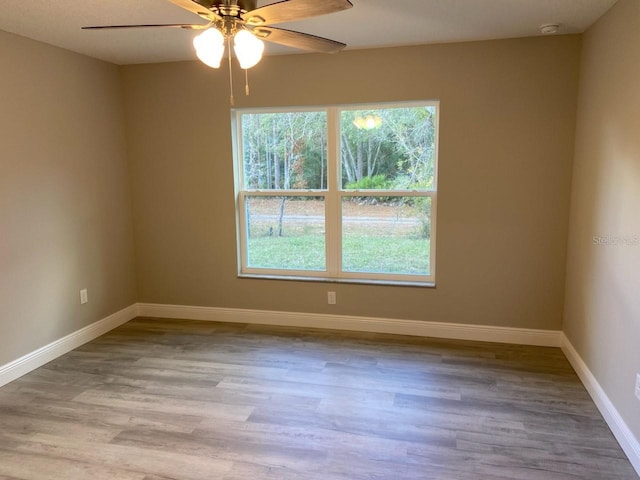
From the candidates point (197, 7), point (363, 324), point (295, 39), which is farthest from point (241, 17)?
point (363, 324)

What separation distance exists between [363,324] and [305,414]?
4.44 feet

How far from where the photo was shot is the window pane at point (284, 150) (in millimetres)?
3797

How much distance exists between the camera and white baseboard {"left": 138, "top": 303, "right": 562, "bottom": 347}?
351 centimetres

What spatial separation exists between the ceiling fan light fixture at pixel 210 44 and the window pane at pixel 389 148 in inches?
78.3

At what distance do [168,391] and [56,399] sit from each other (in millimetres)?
671

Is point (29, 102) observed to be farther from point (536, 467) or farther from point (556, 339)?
point (556, 339)

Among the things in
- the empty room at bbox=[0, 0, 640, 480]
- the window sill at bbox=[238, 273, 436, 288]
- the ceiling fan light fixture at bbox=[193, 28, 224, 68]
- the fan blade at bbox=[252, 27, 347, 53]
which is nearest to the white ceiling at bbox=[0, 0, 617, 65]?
the empty room at bbox=[0, 0, 640, 480]

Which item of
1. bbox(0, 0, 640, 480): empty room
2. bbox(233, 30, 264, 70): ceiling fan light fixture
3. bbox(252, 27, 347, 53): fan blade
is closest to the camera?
bbox(233, 30, 264, 70): ceiling fan light fixture

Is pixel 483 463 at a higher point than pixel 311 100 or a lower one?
lower

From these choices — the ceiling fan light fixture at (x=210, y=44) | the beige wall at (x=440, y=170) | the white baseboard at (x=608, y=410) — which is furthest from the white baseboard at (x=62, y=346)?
the white baseboard at (x=608, y=410)

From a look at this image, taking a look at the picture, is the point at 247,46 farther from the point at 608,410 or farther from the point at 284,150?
the point at 608,410

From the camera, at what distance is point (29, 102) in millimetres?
3098

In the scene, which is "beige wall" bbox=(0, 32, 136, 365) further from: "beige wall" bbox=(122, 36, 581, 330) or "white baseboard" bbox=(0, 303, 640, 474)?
"beige wall" bbox=(122, 36, 581, 330)

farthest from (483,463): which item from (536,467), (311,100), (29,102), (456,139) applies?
(29,102)
